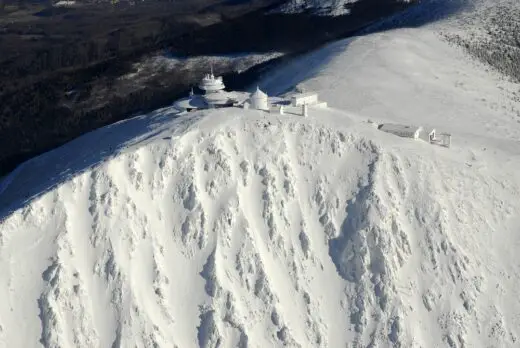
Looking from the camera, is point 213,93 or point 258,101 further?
point 213,93

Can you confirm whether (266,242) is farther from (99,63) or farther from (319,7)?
(319,7)

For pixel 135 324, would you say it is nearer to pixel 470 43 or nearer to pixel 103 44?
pixel 470 43

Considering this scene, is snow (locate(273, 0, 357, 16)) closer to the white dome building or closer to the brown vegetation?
the brown vegetation

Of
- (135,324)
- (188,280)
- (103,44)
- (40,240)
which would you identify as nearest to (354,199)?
(188,280)

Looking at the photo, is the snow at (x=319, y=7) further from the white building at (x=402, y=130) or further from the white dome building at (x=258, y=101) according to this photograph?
the white dome building at (x=258, y=101)

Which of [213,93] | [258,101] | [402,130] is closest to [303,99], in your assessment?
[258,101]

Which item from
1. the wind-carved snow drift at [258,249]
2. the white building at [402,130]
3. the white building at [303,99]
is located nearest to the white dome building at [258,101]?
the white building at [303,99]
